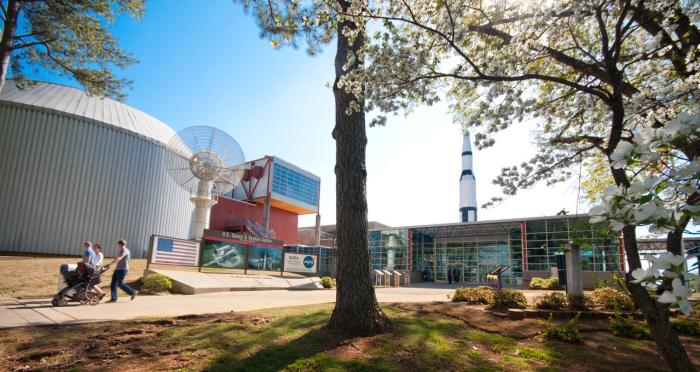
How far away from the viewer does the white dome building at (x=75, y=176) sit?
25.7 meters

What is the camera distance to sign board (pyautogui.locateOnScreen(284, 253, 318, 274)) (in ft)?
83.3

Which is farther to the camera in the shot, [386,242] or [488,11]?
[386,242]

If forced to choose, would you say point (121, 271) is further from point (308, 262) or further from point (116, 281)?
point (308, 262)

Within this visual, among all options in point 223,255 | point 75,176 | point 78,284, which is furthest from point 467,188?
point 78,284

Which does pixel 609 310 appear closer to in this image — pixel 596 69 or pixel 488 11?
pixel 596 69

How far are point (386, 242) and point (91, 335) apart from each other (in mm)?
36069

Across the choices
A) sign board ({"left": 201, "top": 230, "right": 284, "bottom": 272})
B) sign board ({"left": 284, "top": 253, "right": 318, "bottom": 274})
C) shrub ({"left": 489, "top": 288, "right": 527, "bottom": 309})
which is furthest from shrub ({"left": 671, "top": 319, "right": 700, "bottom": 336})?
sign board ({"left": 284, "top": 253, "right": 318, "bottom": 274})

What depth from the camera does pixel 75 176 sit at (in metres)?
27.5

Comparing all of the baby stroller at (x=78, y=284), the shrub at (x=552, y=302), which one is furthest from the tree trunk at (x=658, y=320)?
the baby stroller at (x=78, y=284)

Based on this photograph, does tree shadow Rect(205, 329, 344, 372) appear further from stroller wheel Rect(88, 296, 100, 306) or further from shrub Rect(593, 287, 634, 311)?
shrub Rect(593, 287, 634, 311)

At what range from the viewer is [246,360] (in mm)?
4387

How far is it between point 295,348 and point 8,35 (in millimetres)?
12531

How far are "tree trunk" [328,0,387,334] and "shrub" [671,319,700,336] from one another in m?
6.01

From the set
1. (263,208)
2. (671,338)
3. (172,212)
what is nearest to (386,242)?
(263,208)
